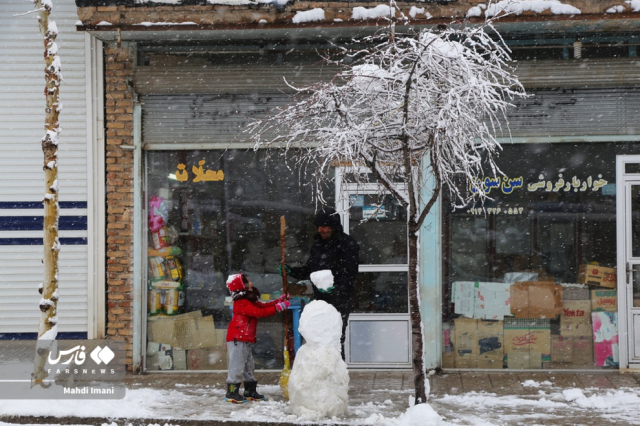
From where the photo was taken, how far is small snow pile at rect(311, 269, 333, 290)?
291 inches

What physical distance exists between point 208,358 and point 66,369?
169 cm

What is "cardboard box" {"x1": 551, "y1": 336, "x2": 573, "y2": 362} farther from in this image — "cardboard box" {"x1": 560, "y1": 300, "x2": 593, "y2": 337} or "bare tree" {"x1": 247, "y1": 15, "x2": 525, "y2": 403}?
"bare tree" {"x1": 247, "y1": 15, "x2": 525, "y2": 403}

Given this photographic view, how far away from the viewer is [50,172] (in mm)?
7961

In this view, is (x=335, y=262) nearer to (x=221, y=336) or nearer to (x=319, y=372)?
(x=319, y=372)

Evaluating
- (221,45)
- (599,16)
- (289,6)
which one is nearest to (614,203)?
(599,16)

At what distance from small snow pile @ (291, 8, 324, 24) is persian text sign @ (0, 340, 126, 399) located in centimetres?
441

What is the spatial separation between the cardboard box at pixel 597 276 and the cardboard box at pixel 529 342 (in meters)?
0.69

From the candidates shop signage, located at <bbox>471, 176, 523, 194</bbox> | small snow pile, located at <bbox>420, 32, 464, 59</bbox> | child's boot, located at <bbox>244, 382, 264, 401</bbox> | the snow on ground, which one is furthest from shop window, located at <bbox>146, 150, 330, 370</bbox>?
small snow pile, located at <bbox>420, 32, 464, 59</bbox>

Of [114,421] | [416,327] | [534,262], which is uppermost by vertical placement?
[534,262]

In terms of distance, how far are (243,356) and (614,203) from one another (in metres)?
4.78

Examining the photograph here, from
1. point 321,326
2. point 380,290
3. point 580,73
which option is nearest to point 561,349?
point 380,290

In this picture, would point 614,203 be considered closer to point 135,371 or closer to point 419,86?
point 419,86

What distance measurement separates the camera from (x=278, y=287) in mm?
9438

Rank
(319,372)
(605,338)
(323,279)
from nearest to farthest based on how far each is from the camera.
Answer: (319,372), (323,279), (605,338)
